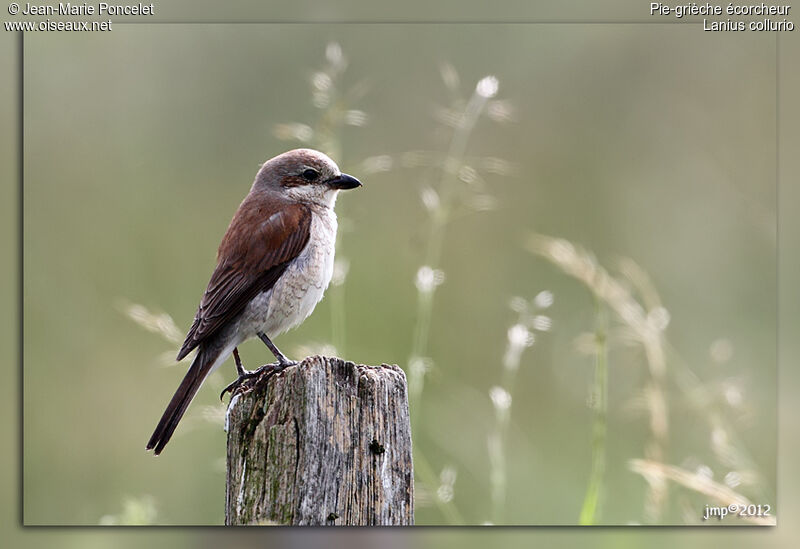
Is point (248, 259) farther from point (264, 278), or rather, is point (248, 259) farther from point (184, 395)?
point (184, 395)

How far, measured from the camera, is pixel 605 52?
16.9 feet

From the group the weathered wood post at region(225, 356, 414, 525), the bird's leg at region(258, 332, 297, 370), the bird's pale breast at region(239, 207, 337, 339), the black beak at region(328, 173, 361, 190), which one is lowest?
the weathered wood post at region(225, 356, 414, 525)

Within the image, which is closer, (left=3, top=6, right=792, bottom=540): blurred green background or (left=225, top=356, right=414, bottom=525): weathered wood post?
(left=225, top=356, right=414, bottom=525): weathered wood post

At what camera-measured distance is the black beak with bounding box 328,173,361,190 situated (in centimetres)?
481

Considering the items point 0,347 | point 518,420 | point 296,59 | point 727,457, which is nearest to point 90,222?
point 0,347

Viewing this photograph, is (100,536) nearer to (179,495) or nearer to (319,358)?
(179,495)

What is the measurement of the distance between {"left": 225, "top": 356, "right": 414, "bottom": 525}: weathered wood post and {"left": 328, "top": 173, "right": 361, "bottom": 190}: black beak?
4.39 feet

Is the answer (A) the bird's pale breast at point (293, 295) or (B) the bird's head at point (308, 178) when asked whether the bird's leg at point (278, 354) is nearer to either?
(A) the bird's pale breast at point (293, 295)

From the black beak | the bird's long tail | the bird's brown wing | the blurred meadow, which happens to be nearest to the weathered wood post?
the bird's long tail

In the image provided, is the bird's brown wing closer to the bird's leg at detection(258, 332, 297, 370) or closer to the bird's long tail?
the bird's long tail

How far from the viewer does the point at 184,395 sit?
4234 mm

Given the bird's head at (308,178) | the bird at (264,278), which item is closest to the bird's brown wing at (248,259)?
the bird at (264,278)

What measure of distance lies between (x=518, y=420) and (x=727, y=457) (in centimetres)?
106

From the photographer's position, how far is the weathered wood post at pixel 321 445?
143 inches
